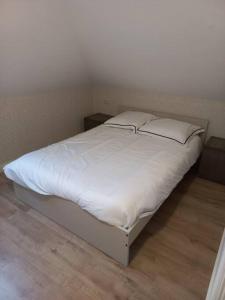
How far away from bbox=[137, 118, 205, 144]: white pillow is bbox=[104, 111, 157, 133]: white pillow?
10cm

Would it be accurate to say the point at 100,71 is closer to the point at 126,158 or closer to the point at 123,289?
the point at 126,158

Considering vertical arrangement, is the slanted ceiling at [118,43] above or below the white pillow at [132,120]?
above

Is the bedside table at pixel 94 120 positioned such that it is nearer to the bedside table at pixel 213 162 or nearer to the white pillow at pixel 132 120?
the white pillow at pixel 132 120

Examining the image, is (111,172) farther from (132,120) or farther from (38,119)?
(38,119)

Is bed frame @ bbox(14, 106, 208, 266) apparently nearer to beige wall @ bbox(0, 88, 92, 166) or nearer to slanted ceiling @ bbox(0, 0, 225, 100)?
beige wall @ bbox(0, 88, 92, 166)

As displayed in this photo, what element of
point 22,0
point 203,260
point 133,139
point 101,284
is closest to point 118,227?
point 101,284

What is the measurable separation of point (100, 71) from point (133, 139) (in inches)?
52.4

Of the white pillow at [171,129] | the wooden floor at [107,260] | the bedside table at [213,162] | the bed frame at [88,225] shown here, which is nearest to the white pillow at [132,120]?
the white pillow at [171,129]

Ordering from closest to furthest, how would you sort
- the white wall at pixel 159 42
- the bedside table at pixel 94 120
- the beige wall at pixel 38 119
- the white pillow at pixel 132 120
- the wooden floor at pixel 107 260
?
1. the wooden floor at pixel 107 260
2. the white wall at pixel 159 42
3. the beige wall at pixel 38 119
4. the white pillow at pixel 132 120
5. the bedside table at pixel 94 120

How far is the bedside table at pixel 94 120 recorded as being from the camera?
12.0 ft

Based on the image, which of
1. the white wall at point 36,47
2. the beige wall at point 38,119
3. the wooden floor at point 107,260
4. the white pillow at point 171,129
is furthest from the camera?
the beige wall at point 38,119

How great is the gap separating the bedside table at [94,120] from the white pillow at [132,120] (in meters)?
0.53

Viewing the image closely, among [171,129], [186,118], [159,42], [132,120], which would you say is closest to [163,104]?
[186,118]

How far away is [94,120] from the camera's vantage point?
12.1 feet
